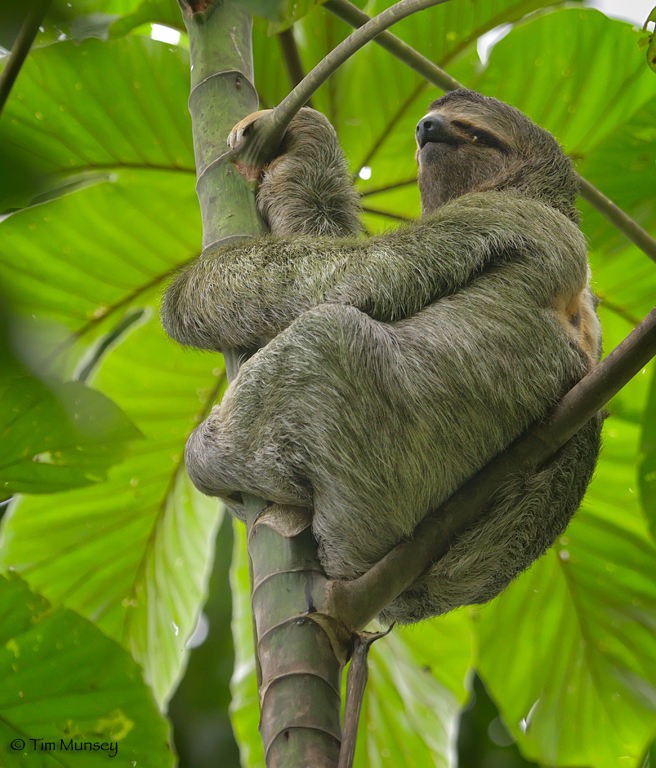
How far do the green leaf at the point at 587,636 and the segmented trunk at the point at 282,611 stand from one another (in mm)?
2473

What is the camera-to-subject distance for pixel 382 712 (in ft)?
15.1

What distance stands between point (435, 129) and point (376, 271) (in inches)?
48.9

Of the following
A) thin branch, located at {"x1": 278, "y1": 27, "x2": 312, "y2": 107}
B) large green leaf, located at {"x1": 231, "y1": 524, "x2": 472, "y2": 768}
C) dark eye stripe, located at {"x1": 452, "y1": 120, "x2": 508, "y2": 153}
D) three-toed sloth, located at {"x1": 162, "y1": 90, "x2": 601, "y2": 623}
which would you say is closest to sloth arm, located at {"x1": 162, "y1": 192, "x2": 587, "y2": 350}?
three-toed sloth, located at {"x1": 162, "y1": 90, "x2": 601, "y2": 623}

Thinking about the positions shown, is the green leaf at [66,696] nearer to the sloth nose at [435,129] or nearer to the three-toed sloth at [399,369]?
the three-toed sloth at [399,369]

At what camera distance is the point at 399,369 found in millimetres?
2750

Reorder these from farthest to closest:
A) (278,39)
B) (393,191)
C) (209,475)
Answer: (393,191) < (278,39) < (209,475)

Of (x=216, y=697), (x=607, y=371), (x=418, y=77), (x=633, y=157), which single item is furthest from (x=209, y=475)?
(x=216, y=697)

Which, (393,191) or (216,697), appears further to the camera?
(216,697)

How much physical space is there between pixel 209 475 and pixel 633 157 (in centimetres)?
231

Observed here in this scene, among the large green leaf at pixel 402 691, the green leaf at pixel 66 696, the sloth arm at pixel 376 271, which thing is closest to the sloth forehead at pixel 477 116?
the sloth arm at pixel 376 271

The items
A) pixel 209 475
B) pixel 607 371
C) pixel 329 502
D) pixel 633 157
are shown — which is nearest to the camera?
pixel 607 371

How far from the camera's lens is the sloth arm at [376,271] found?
295 centimetres

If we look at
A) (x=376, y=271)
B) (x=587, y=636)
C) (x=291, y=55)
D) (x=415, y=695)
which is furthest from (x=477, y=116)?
(x=415, y=695)

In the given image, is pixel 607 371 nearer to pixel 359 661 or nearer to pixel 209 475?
pixel 359 661
